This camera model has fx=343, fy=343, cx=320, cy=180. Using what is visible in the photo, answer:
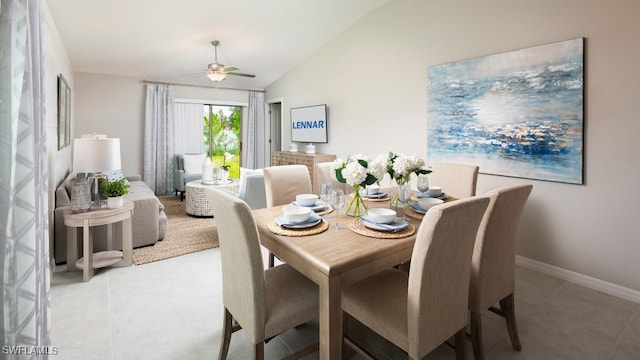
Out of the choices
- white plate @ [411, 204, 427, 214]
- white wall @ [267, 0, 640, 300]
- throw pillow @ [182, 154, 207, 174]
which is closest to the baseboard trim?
white wall @ [267, 0, 640, 300]

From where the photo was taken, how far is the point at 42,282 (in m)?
1.38

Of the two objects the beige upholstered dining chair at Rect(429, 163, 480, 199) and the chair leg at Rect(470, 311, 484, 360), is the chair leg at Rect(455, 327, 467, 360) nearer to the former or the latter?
the chair leg at Rect(470, 311, 484, 360)

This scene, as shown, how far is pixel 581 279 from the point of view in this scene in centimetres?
286

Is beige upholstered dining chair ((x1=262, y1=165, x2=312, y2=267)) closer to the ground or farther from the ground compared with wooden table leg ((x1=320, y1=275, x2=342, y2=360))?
farther from the ground

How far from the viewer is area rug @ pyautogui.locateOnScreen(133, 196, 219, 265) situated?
3.41 m

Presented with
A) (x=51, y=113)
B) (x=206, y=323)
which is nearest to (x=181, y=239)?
(x=51, y=113)

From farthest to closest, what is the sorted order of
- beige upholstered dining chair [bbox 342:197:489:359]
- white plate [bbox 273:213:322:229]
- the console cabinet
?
the console cabinet, white plate [bbox 273:213:322:229], beige upholstered dining chair [bbox 342:197:489:359]

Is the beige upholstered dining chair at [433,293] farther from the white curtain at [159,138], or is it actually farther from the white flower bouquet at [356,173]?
the white curtain at [159,138]

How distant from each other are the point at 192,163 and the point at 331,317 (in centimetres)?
570

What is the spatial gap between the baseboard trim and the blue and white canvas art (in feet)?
2.59

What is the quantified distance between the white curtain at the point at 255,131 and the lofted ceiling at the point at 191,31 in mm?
1200

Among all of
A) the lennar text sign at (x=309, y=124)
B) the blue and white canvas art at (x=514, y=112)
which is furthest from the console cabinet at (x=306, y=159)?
the blue and white canvas art at (x=514, y=112)

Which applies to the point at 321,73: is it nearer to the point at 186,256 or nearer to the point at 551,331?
the point at 186,256

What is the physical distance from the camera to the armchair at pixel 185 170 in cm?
623
